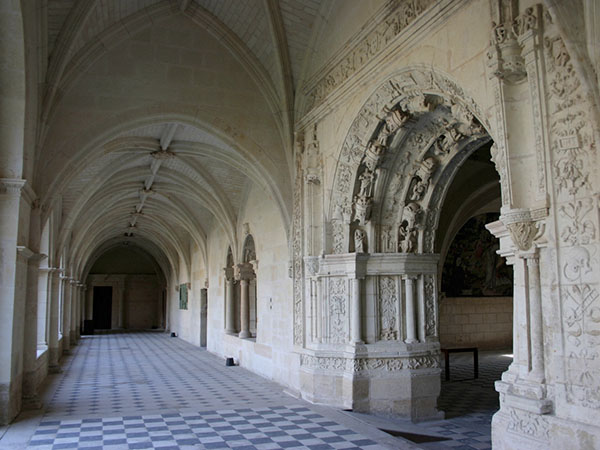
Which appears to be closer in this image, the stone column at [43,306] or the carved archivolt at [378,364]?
the carved archivolt at [378,364]

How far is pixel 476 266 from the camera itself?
14.6m

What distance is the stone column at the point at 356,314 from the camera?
7311mm

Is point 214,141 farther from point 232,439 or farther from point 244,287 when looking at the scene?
point 232,439

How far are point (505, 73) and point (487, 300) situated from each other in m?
11.6

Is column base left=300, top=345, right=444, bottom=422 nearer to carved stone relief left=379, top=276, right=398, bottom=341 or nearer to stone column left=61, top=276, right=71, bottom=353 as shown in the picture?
carved stone relief left=379, top=276, right=398, bottom=341

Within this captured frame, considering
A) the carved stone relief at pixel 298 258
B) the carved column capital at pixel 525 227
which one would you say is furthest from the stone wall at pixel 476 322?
the carved column capital at pixel 525 227

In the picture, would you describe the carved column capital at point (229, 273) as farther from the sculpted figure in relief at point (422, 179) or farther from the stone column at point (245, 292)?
the sculpted figure in relief at point (422, 179)

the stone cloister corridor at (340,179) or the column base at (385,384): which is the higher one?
the stone cloister corridor at (340,179)

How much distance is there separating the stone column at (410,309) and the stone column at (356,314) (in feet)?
2.09

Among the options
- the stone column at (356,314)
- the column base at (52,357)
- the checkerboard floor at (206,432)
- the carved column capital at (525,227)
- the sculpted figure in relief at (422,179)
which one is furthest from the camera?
the column base at (52,357)

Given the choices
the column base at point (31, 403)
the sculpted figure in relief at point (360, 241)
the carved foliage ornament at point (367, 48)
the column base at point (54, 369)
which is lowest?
the column base at point (54, 369)

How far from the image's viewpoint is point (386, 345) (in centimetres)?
734

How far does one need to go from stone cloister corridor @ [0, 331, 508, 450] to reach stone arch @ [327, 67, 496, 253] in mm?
2297

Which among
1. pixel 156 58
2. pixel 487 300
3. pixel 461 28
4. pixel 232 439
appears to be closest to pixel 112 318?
pixel 487 300
